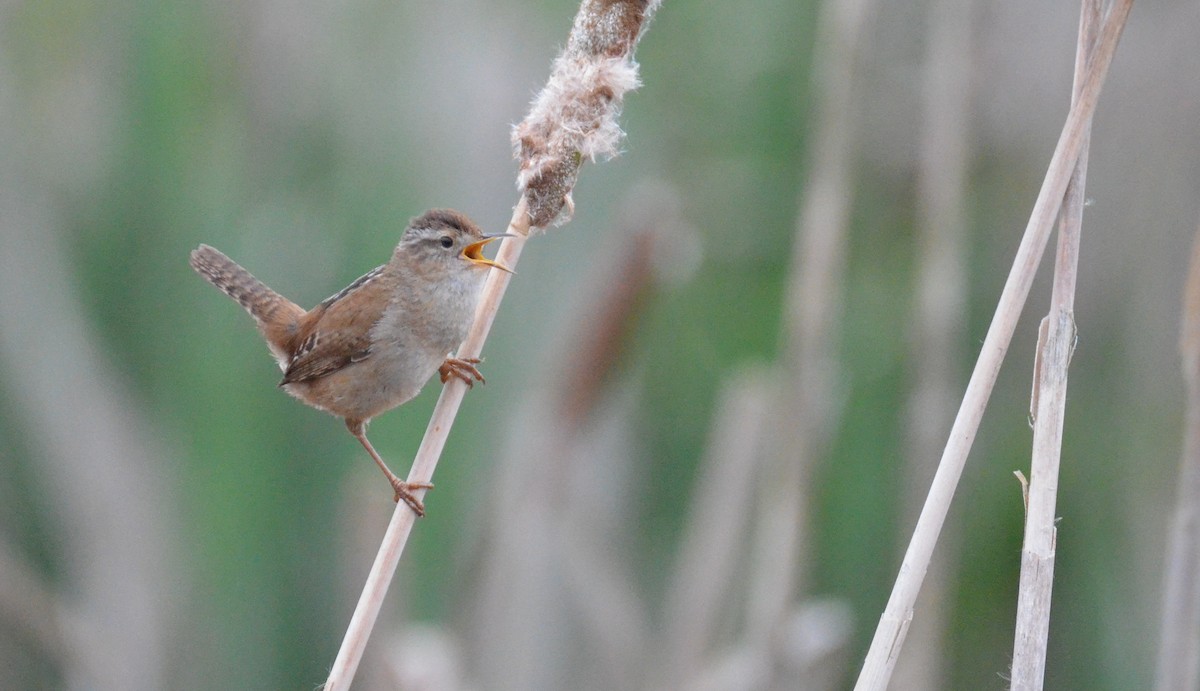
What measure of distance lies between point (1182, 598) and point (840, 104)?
1.17 meters

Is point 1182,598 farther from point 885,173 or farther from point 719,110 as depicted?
point 719,110

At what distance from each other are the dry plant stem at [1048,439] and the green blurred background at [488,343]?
3.82 feet

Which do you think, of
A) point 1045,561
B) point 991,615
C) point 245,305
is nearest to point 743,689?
point 991,615

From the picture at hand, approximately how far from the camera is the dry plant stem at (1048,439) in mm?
1353

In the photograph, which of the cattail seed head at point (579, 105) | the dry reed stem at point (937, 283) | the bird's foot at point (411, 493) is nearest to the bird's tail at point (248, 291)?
the bird's foot at point (411, 493)

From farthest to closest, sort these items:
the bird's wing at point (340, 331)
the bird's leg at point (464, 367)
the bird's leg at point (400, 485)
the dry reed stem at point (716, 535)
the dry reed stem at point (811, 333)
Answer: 1. the dry reed stem at point (716, 535)
2. the dry reed stem at point (811, 333)
3. the bird's wing at point (340, 331)
4. the bird's leg at point (464, 367)
5. the bird's leg at point (400, 485)

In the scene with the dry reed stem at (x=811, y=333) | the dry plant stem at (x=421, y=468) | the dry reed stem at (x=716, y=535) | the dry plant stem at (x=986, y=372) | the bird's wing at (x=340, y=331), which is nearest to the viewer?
the dry plant stem at (x=986, y=372)

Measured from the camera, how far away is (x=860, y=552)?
2.66m

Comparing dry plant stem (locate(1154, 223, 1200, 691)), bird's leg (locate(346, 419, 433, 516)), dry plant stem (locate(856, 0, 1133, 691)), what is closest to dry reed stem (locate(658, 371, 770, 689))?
bird's leg (locate(346, 419, 433, 516))

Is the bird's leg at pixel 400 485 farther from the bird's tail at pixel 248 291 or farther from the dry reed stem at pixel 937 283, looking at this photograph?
the dry reed stem at pixel 937 283

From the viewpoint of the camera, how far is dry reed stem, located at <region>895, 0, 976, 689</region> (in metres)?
2.40

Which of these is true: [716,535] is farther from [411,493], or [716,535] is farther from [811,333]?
[411,493]

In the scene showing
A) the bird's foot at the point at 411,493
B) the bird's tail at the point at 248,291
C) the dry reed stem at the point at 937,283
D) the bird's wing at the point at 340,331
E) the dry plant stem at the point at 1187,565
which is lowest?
the bird's foot at the point at 411,493

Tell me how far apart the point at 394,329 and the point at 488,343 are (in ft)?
1.98
